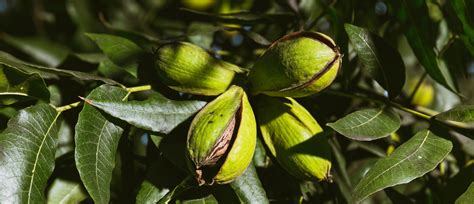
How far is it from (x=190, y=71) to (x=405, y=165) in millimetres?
543

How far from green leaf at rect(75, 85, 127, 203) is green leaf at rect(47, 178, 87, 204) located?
207 mm

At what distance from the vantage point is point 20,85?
153 centimetres

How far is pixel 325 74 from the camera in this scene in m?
1.41

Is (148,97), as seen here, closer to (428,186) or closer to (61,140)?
(61,140)

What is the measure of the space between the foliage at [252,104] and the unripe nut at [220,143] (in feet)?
0.28

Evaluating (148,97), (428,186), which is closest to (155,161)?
(148,97)

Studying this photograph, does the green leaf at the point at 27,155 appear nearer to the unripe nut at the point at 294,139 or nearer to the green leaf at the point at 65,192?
the green leaf at the point at 65,192

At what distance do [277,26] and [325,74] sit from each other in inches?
27.2

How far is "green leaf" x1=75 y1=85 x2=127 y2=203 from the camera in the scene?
1.37 metres

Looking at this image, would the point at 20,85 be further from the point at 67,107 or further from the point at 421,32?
the point at 421,32

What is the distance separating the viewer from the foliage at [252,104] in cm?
141

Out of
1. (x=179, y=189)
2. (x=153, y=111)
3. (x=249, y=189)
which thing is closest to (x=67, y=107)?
(x=153, y=111)

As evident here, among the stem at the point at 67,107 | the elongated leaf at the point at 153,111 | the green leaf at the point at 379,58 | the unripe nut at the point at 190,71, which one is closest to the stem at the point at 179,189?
the elongated leaf at the point at 153,111

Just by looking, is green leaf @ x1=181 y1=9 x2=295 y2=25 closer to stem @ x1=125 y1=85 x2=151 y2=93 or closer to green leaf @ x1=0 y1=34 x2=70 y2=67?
stem @ x1=125 y1=85 x2=151 y2=93
